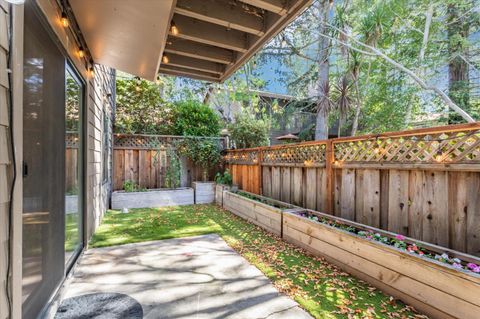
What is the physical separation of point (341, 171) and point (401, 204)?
0.90m

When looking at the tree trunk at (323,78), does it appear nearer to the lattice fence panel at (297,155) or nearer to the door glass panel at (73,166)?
the lattice fence panel at (297,155)

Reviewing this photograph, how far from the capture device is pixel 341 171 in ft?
11.5

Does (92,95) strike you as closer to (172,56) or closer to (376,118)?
(172,56)

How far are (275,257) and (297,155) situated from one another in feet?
6.27

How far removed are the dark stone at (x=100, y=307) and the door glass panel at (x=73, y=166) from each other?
1.86 ft

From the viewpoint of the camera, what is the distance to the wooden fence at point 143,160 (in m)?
6.68

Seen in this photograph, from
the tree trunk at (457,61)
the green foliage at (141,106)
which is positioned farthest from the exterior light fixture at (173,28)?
the tree trunk at (457,61)

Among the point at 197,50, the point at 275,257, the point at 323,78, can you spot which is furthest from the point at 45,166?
the point at 323,78

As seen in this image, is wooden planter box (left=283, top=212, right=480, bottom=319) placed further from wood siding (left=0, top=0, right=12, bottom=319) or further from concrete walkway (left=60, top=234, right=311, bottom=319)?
wood siding (left=0, top=0, right=12, bottom=319)

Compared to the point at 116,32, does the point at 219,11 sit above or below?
above

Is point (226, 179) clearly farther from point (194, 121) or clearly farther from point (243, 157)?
point (194, 121)

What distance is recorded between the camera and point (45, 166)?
1.84m

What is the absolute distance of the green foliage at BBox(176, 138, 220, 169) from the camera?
7.23 metres

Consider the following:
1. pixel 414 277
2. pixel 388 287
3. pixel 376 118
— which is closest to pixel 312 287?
pixel 388 287
